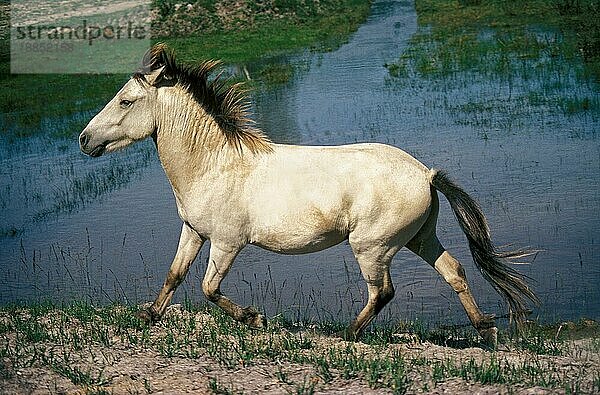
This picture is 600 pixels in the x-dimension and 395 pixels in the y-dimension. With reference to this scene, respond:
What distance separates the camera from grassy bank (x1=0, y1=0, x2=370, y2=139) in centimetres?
2182

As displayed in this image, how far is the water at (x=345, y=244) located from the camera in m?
10.1

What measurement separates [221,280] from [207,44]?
23017 mm

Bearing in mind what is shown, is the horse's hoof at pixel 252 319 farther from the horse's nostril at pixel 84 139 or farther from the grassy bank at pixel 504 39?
the grassy bank at pixel 504 39

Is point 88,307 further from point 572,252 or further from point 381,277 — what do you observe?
point 572,252

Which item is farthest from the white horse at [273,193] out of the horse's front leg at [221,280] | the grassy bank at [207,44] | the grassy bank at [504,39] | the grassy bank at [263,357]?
the grassy bank at [504,39]

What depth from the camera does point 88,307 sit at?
9039 mm

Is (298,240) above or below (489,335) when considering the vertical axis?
above

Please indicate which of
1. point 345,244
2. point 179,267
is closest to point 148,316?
point 179,267

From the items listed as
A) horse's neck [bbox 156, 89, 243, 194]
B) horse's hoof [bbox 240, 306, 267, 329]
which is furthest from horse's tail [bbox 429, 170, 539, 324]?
horse's neck [bbox 156, 89, 243, 194]

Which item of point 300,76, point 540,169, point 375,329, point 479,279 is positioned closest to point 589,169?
point 540,169

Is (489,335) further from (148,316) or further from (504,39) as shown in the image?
(504,39)

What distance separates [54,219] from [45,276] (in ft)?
8.89

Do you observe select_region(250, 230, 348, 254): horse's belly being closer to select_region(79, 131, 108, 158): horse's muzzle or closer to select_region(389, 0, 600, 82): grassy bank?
select_region(79, 131, 108, 158): horse's muzzle

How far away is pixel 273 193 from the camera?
7867mm
